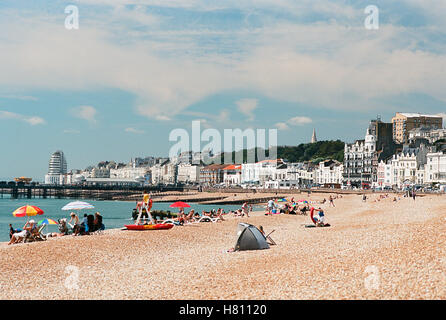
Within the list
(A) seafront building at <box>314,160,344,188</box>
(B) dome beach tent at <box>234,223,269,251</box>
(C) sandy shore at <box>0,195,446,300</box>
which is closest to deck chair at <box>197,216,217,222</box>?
(C) sandy shore at <box>0,195,446,300</box>

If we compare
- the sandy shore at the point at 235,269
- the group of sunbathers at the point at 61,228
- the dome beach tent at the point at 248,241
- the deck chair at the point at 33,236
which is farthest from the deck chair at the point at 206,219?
the dome beach tent at the point at 248,241

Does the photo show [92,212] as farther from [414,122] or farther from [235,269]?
[414,122]

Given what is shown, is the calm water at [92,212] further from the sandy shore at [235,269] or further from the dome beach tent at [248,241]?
the dome beach tent at [248,241]

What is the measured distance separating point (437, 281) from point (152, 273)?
7.32 meters

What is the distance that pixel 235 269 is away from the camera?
13.8 meters

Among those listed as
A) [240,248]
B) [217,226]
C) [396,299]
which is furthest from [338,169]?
[396,299]

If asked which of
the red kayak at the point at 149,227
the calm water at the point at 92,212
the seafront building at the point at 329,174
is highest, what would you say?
the seafront building at the point at 329,174

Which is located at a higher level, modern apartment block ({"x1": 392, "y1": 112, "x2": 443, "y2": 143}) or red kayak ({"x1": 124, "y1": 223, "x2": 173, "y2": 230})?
modern apartment block ({"x1": 392, "y1": 112, "x2": 443, "y2": 143})

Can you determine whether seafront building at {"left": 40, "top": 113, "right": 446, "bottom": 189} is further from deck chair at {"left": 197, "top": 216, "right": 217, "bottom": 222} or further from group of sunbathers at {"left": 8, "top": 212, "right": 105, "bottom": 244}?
group of sunbathers at {"left": 8, "top": 212, "right": 105, "bottom": 244}

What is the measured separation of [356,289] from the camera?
10.3 meters

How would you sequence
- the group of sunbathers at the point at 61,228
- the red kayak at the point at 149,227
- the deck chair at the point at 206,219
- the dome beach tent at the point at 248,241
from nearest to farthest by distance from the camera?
1. the dome beach tent at the point at 248,241
2. the group of sunbathers at the point at 61,228
3. the red kayak at the point at 149,227
4. the deck chair at the point at 206,219

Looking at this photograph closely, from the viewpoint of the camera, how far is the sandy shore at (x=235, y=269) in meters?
10.7

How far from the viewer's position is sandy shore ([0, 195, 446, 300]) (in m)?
10.7

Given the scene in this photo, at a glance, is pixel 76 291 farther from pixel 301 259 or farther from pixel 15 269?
pixel 301 259
